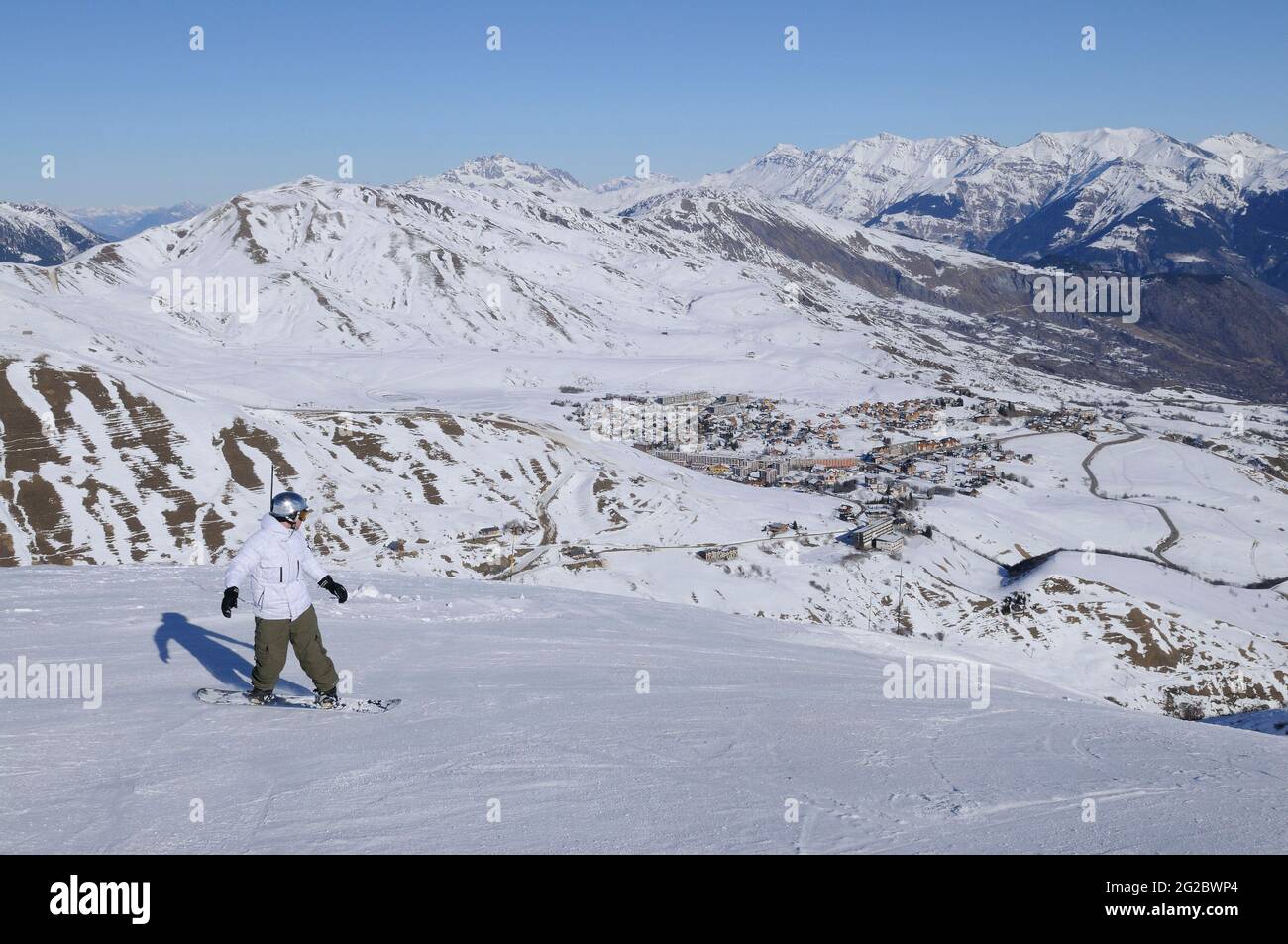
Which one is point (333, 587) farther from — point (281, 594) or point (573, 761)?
point (573, 761)

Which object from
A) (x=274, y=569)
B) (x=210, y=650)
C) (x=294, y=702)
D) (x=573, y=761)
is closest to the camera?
(x=573, y=761)

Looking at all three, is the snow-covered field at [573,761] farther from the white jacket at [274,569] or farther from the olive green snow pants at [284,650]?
the white jacket at [274,569]

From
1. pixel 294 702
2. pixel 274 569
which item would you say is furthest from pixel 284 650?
pixel 274 569

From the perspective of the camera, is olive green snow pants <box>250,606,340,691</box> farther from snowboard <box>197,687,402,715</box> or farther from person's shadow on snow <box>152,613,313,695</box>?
person's shadow on snow <box>152,613,313,695</box>

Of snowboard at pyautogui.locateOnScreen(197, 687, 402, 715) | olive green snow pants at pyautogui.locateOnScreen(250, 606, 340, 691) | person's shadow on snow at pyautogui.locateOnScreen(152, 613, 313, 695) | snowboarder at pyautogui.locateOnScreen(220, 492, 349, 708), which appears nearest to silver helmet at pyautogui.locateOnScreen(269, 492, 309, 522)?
snowboarder at pyautogui.locateOnScreen(220, 492, 349, 708)
